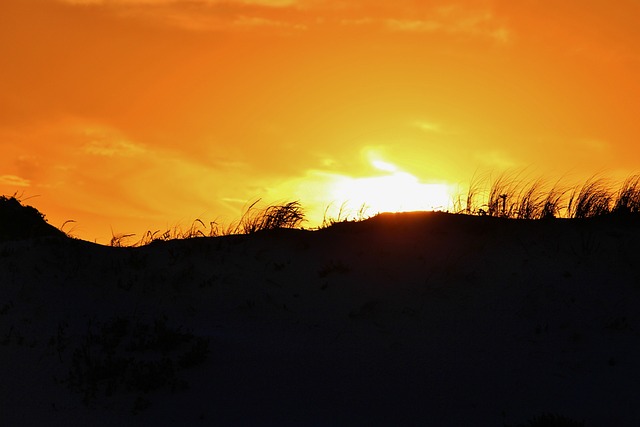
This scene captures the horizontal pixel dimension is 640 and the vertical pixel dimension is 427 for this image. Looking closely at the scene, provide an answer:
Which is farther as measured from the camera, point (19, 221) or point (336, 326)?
point (19, 221)

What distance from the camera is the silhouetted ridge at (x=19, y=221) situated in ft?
55.8

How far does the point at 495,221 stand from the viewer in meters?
12.4

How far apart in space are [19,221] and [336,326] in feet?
35.0

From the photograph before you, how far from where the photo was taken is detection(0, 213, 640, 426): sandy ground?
8539mm

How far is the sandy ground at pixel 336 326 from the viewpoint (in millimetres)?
8539

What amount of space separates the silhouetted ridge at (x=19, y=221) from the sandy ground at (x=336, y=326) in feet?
14.7

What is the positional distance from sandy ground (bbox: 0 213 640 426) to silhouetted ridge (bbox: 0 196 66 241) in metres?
4.49

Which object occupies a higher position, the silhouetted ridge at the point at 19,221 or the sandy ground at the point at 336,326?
the silhouetted ridge at the point at 19,221

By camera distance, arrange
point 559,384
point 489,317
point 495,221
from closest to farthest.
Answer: point 559,384 → point 489,317 → point 495,221

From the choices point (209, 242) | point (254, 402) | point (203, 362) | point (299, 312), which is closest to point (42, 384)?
point (203, 362)

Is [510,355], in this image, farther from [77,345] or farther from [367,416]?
[77,345]

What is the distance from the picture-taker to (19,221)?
1764 centimetres

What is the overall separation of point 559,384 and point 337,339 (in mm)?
3018

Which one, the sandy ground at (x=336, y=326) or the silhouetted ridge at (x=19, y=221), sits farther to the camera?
the silhouetted ridge at (x=19, y=221)
